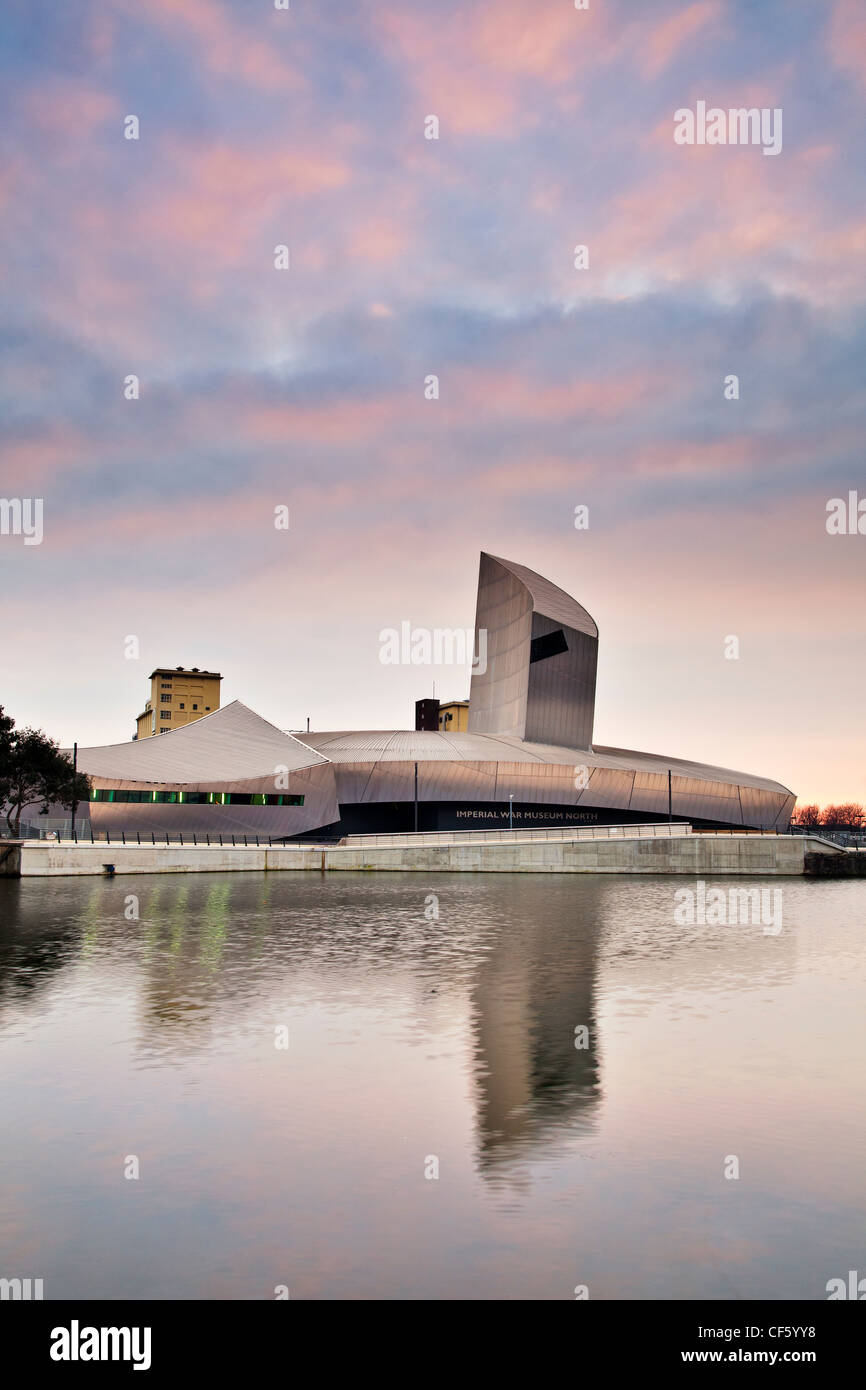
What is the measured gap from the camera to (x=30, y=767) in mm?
55375

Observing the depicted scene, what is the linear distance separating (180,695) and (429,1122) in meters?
160

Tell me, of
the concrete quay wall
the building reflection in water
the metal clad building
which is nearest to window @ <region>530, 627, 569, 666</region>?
the metal clad building

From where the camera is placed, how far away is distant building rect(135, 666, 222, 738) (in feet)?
540

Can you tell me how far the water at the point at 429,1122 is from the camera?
7.67 metres

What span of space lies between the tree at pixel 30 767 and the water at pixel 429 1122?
32.3 metres

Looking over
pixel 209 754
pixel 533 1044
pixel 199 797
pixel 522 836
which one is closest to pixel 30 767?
pixel 199 797

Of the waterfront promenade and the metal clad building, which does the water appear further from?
the metal clad building

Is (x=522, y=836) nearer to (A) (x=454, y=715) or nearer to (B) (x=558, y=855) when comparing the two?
(B) (x=558, y=855)

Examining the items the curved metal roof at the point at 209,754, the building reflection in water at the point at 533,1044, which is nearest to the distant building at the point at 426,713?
the curved metal roof at the point at 209,754

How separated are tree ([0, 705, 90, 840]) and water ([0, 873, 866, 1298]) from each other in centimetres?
3232

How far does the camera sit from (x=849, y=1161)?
9906 millimetres
